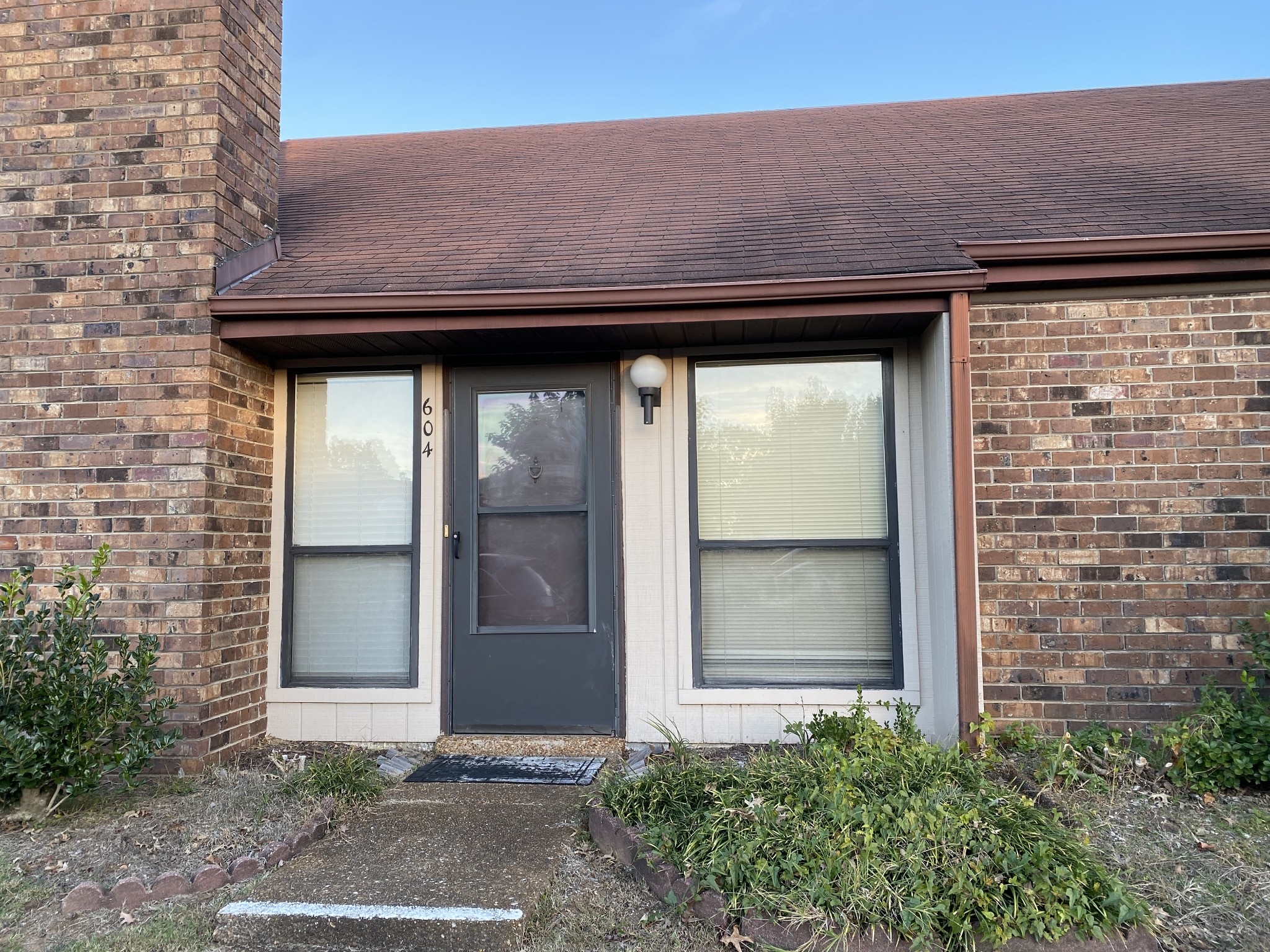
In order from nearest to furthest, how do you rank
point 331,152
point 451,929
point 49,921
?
point 451,929 < point 49,921 < point 331,152

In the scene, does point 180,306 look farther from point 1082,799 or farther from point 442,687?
point 1082,799

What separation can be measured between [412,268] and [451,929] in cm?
326

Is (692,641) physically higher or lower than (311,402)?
lower

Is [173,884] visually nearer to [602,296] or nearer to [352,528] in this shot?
[352,528]

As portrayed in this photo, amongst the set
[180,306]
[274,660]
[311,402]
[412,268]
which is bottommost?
[274,660]

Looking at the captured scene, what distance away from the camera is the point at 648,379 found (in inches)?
180

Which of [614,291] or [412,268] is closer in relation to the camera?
[614,291]

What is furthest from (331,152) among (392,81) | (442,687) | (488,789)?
(392,81)

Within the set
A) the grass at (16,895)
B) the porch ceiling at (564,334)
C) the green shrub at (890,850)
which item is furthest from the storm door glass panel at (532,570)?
the grass at (16,895)

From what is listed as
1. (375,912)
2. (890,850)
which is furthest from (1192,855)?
(375,912)

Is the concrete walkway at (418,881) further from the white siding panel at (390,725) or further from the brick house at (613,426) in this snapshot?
the brick house at (613,426)

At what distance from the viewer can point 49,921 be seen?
2791 millimetres

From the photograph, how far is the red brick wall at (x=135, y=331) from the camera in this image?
13.6 feet

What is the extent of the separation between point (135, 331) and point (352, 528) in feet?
5.00
